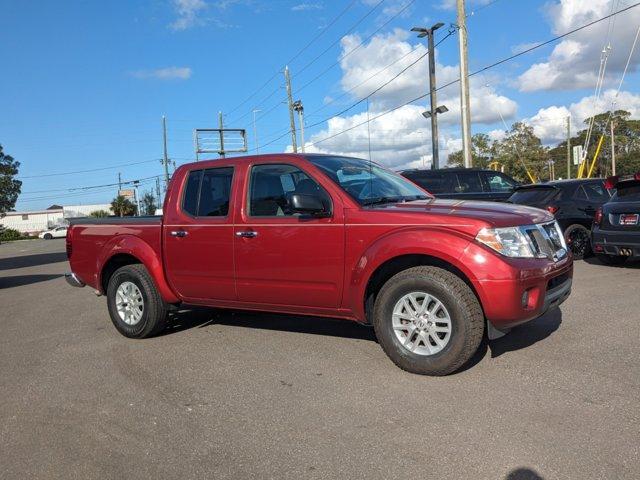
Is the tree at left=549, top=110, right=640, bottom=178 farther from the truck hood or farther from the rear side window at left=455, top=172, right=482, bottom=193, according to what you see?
the truck hood

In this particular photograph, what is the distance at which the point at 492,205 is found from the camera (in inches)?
191

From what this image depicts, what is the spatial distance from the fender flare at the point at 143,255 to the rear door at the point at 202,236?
10cm

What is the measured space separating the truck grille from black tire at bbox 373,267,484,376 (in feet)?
2.18

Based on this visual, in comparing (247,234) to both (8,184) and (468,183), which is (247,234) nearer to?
(468,183)

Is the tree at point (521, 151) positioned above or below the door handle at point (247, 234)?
above

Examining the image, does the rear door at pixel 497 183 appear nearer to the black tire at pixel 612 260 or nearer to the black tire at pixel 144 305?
the black tire at pixel 612 260

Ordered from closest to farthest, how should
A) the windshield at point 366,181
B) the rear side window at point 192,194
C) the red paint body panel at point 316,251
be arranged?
the red paint body panel at point 316,251 → the windshield at point 366,181 → the rear side window at point 192,194

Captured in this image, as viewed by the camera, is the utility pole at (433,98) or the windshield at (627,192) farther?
the utility pole at (433,98)

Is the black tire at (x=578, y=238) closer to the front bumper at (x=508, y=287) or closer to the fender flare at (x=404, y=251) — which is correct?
the front bumper at (x=508, y=287)

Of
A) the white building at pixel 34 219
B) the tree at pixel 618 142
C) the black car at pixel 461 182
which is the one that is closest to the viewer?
the black car at pixel 461 182

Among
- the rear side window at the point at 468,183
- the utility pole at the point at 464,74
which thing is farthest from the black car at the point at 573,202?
the utility pole at the point at 464,74

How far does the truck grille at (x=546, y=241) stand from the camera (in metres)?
4.41

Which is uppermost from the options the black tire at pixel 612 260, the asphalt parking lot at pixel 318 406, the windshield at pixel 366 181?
the windshield at pixel 366 181

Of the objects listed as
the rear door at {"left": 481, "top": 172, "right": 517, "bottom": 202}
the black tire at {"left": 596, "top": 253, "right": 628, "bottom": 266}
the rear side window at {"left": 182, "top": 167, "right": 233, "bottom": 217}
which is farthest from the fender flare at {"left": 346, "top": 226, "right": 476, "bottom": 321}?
the rear door at {"left": 481, "top": 172, "right": 517, "bottom": 202}
